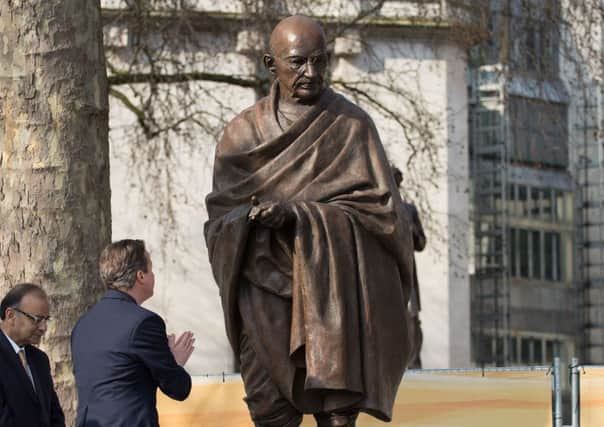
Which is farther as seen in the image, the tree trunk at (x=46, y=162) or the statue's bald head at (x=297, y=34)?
the tree trunk at (x=46, y=162)

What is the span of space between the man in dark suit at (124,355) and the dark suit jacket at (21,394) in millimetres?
340

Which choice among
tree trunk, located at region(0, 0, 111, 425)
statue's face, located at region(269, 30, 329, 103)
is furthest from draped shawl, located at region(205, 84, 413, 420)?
tree trunk, located at region(0, 0, 111, 425)

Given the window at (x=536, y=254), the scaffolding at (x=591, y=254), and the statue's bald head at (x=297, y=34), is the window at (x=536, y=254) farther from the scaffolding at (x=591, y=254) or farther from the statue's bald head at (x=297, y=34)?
the statue's bald head at (x=297, y=34)

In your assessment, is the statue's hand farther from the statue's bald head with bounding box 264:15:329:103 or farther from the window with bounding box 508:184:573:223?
the window with bounding box 508:184:573:223

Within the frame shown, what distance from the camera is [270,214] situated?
7.69 metres

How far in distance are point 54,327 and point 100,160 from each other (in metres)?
1.20

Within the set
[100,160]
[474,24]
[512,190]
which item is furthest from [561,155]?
[100,160]

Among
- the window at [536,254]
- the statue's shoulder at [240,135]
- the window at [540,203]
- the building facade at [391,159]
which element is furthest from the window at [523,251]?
the statue's shoulder at [240,135]

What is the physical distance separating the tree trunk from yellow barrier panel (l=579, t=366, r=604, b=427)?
3.49 metres

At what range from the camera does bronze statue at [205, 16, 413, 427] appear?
7.77 m

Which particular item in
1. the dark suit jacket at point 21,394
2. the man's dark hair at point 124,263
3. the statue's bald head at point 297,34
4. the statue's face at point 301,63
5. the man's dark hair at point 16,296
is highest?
the statue's bald head at point 297,34

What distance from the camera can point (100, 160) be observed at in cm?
1272

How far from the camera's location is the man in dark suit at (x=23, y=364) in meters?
7.91

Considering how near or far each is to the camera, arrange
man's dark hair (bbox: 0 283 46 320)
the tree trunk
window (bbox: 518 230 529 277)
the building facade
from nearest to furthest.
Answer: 1. man's dark hair (bbox: 0 283 46 320)
2. the tree trunk
3. the building facade
4. window (bbox: 518 230 529 277)
